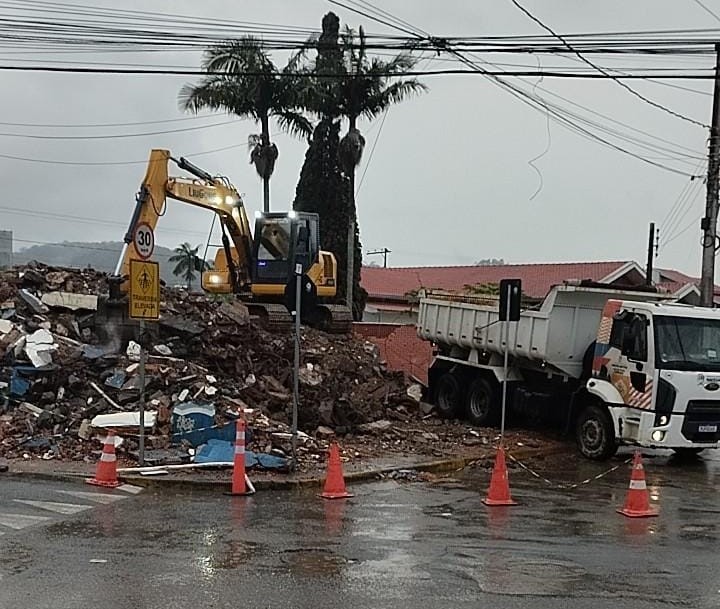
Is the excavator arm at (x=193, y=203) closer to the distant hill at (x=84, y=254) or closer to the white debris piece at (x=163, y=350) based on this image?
the white debris piece at (x=163, y=350)

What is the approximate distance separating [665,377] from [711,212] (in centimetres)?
877

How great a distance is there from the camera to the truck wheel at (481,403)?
19998 mm

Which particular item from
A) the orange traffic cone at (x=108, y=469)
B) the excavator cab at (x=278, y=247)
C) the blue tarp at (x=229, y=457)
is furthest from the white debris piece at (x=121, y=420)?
the excavator cab at (x=278, y=247)

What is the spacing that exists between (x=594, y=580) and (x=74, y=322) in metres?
14.6

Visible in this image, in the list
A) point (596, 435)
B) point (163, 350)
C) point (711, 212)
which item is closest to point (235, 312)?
point (163, 350)

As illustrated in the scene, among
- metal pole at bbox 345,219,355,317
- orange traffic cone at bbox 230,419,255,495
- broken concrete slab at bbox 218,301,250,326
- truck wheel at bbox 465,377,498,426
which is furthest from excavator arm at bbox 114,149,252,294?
metal pole at bbox 345,219,355,317

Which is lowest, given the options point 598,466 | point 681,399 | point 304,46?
point 598,466

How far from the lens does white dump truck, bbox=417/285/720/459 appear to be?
15875 mm

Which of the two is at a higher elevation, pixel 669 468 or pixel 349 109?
pixel 349 109

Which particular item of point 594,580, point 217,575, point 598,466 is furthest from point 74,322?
point 594,580

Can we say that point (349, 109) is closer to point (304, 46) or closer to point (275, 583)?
point (304, 46)

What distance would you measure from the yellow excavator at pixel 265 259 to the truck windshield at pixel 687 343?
9084 millimetres

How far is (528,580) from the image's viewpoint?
8.13 m

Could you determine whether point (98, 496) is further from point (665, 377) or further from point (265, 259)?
point (265, 259)
